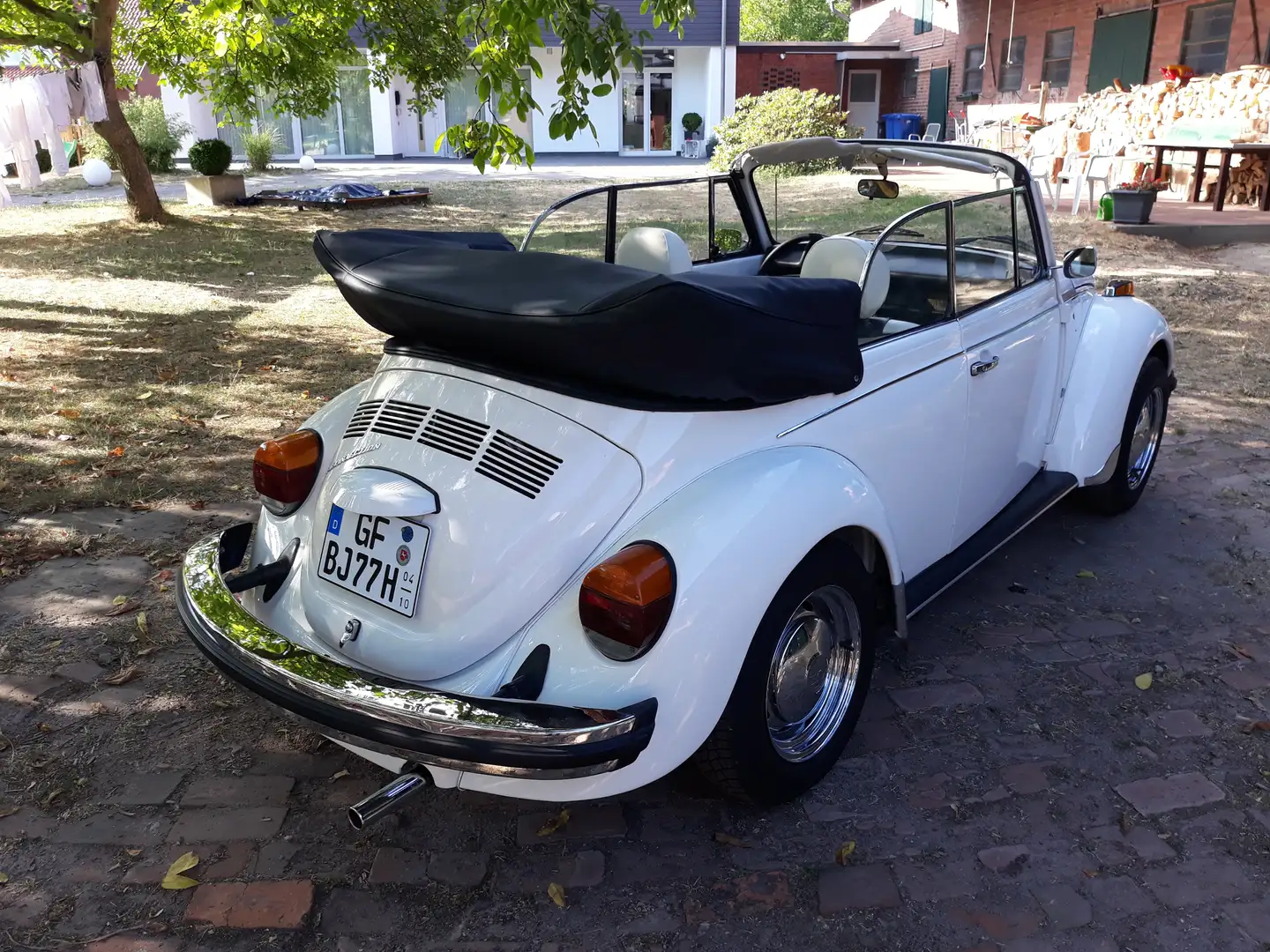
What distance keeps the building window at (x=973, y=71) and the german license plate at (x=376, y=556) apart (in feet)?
96.0

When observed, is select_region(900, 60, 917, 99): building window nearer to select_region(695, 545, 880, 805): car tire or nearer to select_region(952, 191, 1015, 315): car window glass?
select_region(952, 191, 1015, 315): car window glass

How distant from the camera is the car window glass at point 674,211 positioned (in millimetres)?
4129

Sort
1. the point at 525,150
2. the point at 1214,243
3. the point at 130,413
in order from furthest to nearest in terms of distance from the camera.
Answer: the point at 1214,243
the point at 130,413
the point at 525,150

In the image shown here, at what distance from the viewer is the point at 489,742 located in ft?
6.77

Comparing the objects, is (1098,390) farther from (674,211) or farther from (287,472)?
(287,472)

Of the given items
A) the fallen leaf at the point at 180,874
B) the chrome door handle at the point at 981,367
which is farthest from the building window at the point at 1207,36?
the fallen leaf at the point at 180,874

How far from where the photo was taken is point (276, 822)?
2.67 meters

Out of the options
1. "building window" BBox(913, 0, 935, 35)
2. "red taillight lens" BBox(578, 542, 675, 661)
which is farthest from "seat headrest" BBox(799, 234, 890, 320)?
"building window" BBox(913, 0, 935, 35)

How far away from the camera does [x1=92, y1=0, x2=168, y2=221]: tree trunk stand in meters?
13.5

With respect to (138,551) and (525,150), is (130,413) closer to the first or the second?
(138,551)

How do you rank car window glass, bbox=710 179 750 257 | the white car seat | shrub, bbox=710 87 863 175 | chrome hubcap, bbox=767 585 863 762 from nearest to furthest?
chrome hubcap, bbox=767 585 863 762
the white car seat
car window glass, bbox=710 179 750 257
shrub, bbox=710 87 863 175

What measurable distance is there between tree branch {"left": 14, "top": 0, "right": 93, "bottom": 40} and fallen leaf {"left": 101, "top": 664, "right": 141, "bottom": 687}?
42.4 feet

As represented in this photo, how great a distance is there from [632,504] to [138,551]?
2908 millimetres

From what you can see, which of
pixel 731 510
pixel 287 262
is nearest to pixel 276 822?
pixel 731 510
